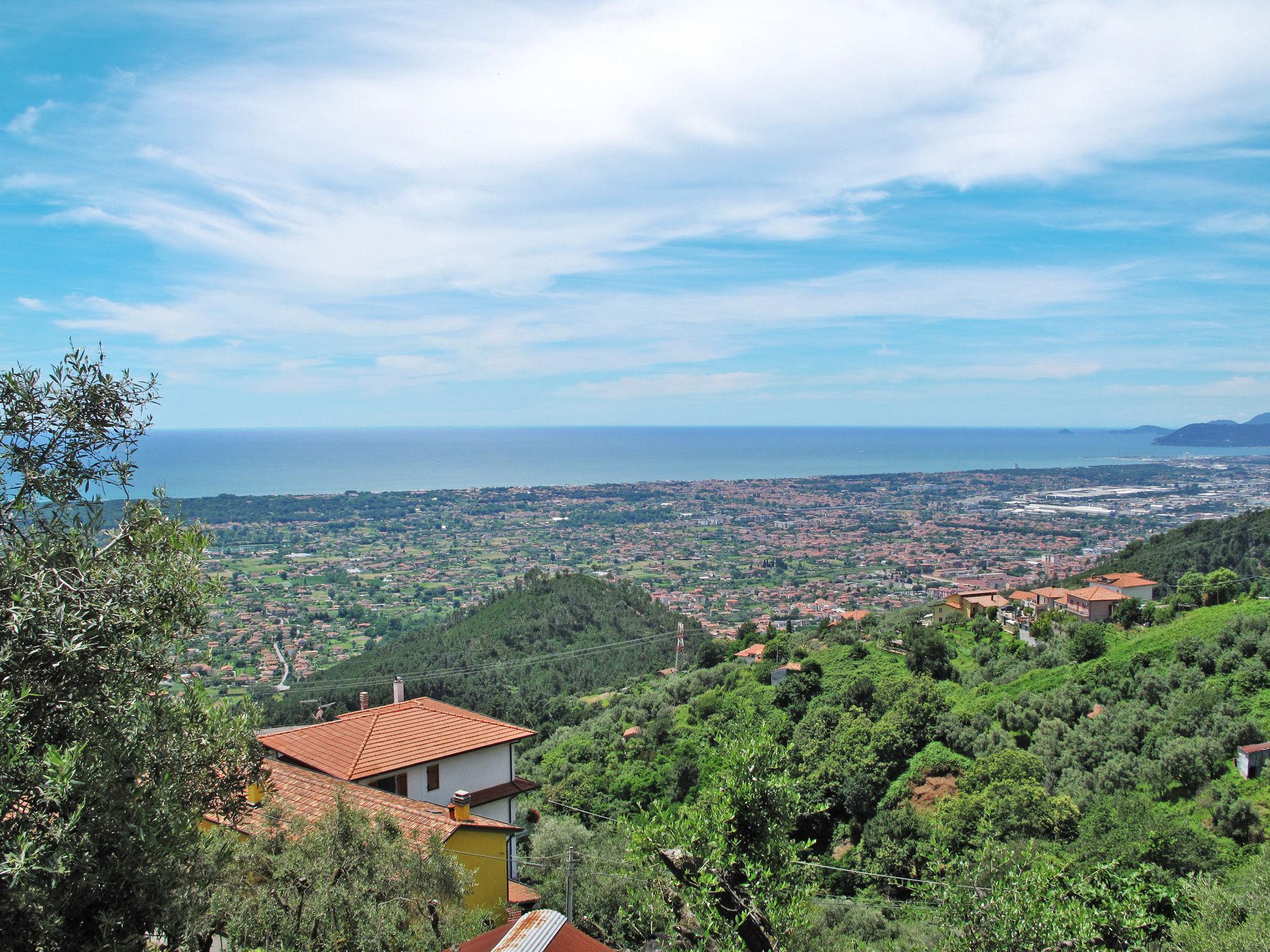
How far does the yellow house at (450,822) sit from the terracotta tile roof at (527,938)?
8.29 ft

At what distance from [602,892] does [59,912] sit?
397 inches

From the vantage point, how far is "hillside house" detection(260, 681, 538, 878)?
11688mm

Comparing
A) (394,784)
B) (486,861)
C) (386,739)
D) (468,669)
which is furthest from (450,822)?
(468,669)

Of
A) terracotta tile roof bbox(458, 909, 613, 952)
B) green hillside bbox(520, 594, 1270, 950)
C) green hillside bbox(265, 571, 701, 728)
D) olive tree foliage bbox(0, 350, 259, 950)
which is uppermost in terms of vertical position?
olive tree foliage bbox(0, 350, 259, 950)

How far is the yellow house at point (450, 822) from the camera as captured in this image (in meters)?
8.67

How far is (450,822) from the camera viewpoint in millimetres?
9203

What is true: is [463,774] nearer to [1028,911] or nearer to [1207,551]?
[1028,911]

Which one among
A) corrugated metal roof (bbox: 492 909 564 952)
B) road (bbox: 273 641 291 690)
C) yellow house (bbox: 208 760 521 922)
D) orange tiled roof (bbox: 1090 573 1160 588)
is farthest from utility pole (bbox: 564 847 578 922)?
orange tiled roof (bbox: 1090 573 1160 588)

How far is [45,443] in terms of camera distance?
4387 mm

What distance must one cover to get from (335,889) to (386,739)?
7.38 metres

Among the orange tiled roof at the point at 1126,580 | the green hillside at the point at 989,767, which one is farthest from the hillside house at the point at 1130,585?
the green hillside at the point at 989,767

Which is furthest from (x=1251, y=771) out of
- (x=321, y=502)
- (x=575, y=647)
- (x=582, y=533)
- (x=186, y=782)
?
(x=321, y=502)

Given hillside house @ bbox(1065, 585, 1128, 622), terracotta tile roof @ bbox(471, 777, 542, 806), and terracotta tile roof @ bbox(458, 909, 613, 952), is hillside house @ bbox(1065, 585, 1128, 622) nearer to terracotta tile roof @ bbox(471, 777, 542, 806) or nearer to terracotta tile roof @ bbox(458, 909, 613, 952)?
terracotta tile roof @ bbox(471, 777, 542, 806)

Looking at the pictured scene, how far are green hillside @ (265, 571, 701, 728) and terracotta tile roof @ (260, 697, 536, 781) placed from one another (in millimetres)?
12355
